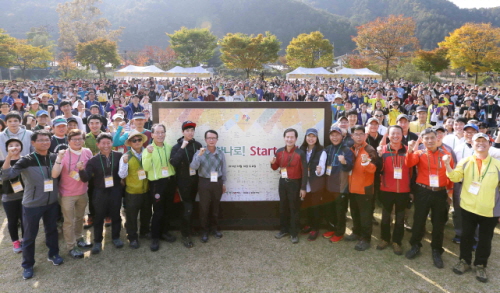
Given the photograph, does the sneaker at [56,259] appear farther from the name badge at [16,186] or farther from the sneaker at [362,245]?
the sneaker at [362,245]

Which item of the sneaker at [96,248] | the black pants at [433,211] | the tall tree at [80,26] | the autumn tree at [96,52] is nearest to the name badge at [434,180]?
the black pants at [433,211]

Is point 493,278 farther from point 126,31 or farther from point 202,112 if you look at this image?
point 126,31

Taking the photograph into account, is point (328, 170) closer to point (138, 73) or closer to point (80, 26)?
point (138, 73)

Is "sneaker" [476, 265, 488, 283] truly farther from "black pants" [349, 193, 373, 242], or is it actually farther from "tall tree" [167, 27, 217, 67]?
"tall tree" [167, 27, 217, 67]

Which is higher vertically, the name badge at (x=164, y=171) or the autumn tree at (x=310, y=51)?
the autumn tree at (x=310, y=51)

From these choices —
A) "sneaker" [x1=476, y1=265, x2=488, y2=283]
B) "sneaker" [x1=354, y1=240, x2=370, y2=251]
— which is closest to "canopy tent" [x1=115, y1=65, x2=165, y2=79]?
"sneaker" [x1=354, y1=240, x2=370, y2=251]

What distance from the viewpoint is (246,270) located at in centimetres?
402

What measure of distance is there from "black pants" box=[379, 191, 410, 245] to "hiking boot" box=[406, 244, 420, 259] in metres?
0.18

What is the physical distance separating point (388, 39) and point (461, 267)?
162ft

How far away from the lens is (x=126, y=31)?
379 feet

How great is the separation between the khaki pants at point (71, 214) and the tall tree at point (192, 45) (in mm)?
54729

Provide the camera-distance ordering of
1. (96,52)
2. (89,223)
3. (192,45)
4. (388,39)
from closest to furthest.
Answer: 1. (89,223)
2. (388,39)
3. (96,52)
4. (192,45)

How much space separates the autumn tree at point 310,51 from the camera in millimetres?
48719

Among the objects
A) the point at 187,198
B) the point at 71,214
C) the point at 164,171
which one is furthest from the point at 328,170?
the point at 71,214
